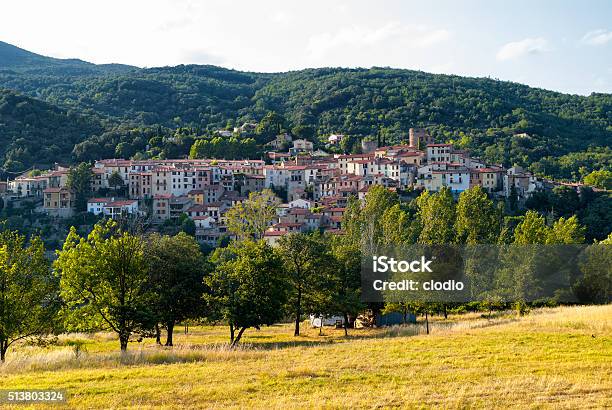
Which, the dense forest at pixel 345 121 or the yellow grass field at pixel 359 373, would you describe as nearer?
the yellow grass field at pixel 359 373

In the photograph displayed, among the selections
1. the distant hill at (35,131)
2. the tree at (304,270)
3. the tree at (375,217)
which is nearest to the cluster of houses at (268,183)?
the tree at (375,217)

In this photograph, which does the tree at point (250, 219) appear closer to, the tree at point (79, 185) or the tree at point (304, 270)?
the tree at point (79, 185)

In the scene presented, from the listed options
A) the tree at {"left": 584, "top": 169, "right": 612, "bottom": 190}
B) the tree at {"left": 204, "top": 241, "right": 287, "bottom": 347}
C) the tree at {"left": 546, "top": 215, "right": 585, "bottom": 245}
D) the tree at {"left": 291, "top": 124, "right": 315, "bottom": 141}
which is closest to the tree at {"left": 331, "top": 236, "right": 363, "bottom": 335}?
the tree at {"left": 204, "top": 241, "right": 287, "bottom": 347}

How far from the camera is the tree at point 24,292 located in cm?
2559

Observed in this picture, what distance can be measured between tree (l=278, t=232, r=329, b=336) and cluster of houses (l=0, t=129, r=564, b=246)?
35964 mm

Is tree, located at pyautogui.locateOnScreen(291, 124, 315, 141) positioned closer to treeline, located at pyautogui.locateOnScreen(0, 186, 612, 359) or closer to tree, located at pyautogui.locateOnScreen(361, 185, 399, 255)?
tree, located at pyautogui.locateOnScreen(361, 185, 399, 255)

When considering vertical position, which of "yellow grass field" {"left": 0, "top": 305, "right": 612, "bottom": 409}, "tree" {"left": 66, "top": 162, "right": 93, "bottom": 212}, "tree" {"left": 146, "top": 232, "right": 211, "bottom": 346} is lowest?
"yellow grass field" {"left": 0, "top": 305, "right": 612, "bottom": 409}

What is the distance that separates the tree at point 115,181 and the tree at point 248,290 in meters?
62.1

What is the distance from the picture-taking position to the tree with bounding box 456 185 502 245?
56312mm

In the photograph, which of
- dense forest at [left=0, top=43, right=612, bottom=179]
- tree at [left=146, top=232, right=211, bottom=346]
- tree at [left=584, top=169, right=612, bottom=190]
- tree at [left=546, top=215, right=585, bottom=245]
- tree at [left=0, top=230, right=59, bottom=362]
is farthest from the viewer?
dense forest at [left=0, top=43, right=612, bottom=179]

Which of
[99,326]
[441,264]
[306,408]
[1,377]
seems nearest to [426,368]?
[306,408]

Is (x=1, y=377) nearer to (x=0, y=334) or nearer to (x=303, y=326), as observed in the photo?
(x=0, y=334)

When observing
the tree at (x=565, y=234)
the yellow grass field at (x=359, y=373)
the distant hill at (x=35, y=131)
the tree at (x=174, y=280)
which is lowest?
the yellow grass field at (x=359, y=373)

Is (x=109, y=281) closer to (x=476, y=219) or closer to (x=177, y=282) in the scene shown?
(x=177, y=282)
